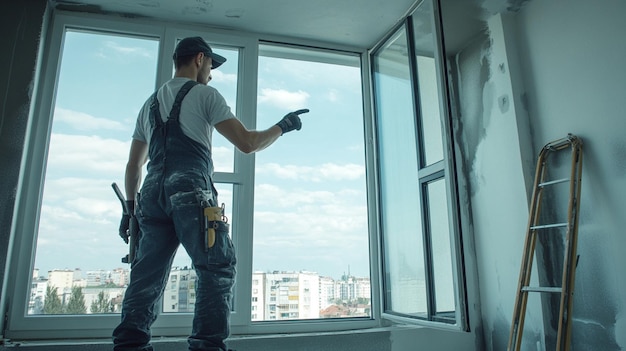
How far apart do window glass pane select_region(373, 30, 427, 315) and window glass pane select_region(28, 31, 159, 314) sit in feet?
5.04

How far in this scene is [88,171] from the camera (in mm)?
2500

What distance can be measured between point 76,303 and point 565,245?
2.60 meters

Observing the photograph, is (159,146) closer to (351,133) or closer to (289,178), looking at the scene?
(289,178)

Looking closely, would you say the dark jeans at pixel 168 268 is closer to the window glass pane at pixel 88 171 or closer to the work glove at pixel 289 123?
the work glove at pixel 289 123

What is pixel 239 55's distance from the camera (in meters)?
2.90

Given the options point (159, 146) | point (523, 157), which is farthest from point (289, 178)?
point (523, 157)

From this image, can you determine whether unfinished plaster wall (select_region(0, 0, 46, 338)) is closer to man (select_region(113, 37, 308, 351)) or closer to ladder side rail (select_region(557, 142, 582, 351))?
man (select_region(113, 37, 308, 351))

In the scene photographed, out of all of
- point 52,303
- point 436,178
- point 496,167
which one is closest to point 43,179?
point 52,303

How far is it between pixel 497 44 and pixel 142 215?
2424 millimetres

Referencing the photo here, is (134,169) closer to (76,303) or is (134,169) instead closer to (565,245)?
(76,303)

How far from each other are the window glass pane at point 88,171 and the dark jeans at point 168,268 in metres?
0.97

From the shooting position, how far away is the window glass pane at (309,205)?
2.66 m

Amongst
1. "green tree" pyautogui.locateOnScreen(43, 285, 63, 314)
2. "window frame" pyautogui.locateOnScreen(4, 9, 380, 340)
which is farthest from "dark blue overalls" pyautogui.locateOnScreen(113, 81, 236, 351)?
"green tree" pyautogui.locateOnScreen(43, 285, 63, 314)

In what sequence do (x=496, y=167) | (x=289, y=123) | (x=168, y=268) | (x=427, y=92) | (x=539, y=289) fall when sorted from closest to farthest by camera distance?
1. (x=168, y=268)
2. (x=289, y=123)
3. (x=539, y=289)
4. (x=427, y=92)
5. (x=496, y=167)
